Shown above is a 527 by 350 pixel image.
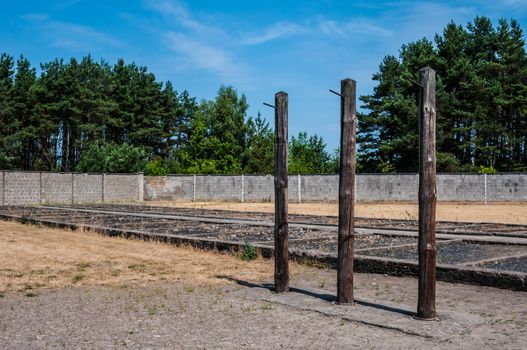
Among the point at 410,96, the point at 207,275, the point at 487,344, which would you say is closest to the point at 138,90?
the point at 410,96

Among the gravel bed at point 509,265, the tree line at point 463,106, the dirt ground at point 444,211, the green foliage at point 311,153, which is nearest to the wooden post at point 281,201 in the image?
the gravel bed at point 509,265

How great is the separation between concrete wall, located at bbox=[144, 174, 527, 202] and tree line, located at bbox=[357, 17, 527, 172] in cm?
880

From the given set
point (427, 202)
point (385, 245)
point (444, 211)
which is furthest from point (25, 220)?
point (444, 211)

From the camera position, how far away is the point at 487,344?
477 cm

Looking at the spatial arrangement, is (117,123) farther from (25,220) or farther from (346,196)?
(346,196)

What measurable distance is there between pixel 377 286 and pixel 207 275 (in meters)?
2.55

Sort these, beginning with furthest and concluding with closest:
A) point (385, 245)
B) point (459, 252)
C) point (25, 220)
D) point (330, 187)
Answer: point (330, 187) < point (25, 220) < point (385, 245) < point (459, 252)

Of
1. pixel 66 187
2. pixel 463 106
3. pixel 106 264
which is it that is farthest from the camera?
pixel 463 106

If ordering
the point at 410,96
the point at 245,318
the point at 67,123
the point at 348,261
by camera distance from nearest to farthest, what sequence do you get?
1. the point at 245,318
2. the point at 348,261
3. the point at 410,96
4. the point at 67,123

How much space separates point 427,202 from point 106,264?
5.90 meters

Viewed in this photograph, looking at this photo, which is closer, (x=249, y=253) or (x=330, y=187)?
(x=249, y=253)

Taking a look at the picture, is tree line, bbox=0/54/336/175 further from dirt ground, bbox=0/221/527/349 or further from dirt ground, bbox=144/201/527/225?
dirt ground, bbox=0/221/527/349

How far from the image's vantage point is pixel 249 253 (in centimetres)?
1027

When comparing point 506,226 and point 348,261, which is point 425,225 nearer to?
point 348,261
